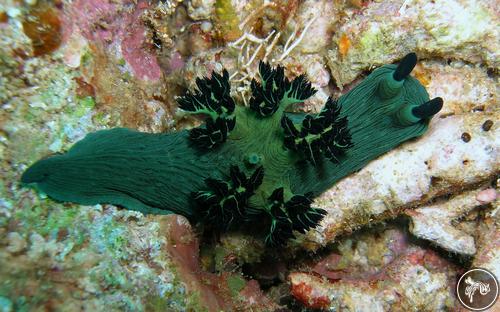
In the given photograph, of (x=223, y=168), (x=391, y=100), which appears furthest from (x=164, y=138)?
(x=391, y=100)

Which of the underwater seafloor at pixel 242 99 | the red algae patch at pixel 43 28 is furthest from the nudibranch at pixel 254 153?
the red algae patch at pixel 43 28

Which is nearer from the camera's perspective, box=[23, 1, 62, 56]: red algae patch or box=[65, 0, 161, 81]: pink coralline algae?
box=[23, 1, 62, 56]: red algae patch

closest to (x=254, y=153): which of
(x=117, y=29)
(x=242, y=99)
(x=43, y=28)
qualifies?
(x=242, y=99)

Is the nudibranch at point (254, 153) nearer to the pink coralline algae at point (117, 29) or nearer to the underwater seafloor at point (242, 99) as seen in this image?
the underwater seafloor at point (242, 99)

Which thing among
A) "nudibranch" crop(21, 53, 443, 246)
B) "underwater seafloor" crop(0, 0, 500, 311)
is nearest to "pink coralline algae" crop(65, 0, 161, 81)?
"underwater seafloor" crop(0, 0, 500, 311)

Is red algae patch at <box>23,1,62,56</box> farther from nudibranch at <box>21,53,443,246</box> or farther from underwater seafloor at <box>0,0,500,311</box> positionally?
nudibranch at <box>21,53,443,246</box>

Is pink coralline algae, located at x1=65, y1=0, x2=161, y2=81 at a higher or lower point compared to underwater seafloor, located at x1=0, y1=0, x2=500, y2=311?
higher

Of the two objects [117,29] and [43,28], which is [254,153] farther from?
[43,28]
